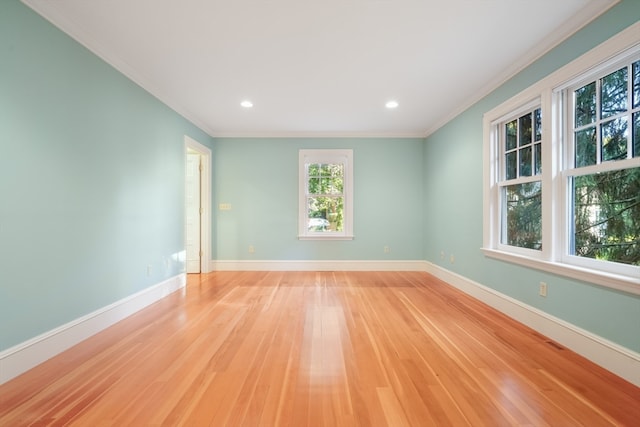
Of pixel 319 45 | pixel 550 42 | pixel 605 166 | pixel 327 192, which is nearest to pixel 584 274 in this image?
pixel 605 166

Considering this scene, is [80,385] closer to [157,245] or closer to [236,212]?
[157,245]

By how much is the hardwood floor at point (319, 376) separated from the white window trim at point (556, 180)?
62cm

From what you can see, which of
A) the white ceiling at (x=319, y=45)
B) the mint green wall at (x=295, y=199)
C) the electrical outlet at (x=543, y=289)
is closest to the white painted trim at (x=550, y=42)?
the white ceiling at (x=319, y=45)

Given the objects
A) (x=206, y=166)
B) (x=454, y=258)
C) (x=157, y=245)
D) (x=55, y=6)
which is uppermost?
(x=55, y=6)

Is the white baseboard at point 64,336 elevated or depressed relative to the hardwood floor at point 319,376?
elevated

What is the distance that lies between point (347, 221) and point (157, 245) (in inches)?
122

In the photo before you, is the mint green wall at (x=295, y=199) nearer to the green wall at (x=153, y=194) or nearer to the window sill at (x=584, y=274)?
the green wall at (x=153, y=194)

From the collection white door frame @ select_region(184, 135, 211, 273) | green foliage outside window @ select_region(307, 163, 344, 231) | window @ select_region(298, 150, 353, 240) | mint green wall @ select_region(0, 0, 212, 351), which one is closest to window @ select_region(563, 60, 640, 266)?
window @ select_region(298, 150, 353, 240)

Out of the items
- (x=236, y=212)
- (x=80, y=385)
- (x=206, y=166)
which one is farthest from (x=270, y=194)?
(x=80, y=385)

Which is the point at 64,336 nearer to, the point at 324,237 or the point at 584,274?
the point at 324,237

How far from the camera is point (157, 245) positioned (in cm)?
331

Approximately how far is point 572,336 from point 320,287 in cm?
267

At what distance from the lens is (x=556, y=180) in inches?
90.6

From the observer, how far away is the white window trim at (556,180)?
1.78 metres
